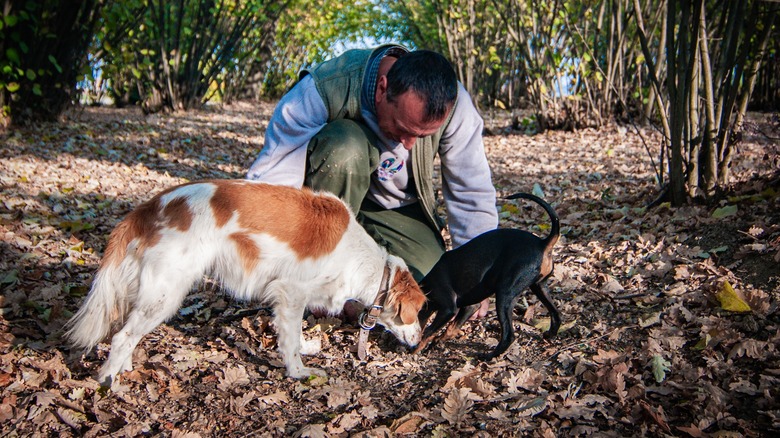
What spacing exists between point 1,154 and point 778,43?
918 centimetres

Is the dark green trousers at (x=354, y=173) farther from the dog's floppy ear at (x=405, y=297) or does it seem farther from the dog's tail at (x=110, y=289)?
the dog's tail at (x=110, y=289)

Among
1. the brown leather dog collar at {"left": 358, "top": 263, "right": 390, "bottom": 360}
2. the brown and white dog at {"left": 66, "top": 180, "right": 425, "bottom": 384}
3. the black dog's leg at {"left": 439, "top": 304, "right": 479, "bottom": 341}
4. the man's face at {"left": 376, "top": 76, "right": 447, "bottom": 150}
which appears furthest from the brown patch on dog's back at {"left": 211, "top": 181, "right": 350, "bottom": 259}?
the black dog's leg at {"left": 439, "top": 304, "right": 479, "bottom": 341}

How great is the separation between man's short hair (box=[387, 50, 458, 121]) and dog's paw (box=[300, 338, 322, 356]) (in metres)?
1.44

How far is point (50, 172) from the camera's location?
5781mm

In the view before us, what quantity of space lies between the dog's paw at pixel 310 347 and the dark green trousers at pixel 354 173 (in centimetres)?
90

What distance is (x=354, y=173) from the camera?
3473 millimetres

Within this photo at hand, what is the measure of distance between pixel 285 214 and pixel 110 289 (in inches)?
35.5

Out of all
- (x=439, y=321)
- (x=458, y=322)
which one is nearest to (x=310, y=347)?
(x=439, y=321)

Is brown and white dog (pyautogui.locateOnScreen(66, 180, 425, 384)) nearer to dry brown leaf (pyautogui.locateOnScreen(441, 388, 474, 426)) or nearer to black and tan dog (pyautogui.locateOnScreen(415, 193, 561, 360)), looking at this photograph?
black and tan dog (pyautogui.locateOnScreen(415, 193, 561, 360))

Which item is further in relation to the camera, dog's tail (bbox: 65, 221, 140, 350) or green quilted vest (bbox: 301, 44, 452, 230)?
green quilted vest (bbox: 301, 44, 452, 230)

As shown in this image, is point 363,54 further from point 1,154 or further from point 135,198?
point 1,154

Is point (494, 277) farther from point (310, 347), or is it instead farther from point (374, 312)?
point (310, 347)

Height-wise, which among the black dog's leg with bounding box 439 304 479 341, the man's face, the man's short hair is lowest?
the black dog's leg with bounding box 439 304 479 341

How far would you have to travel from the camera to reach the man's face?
116 inches
